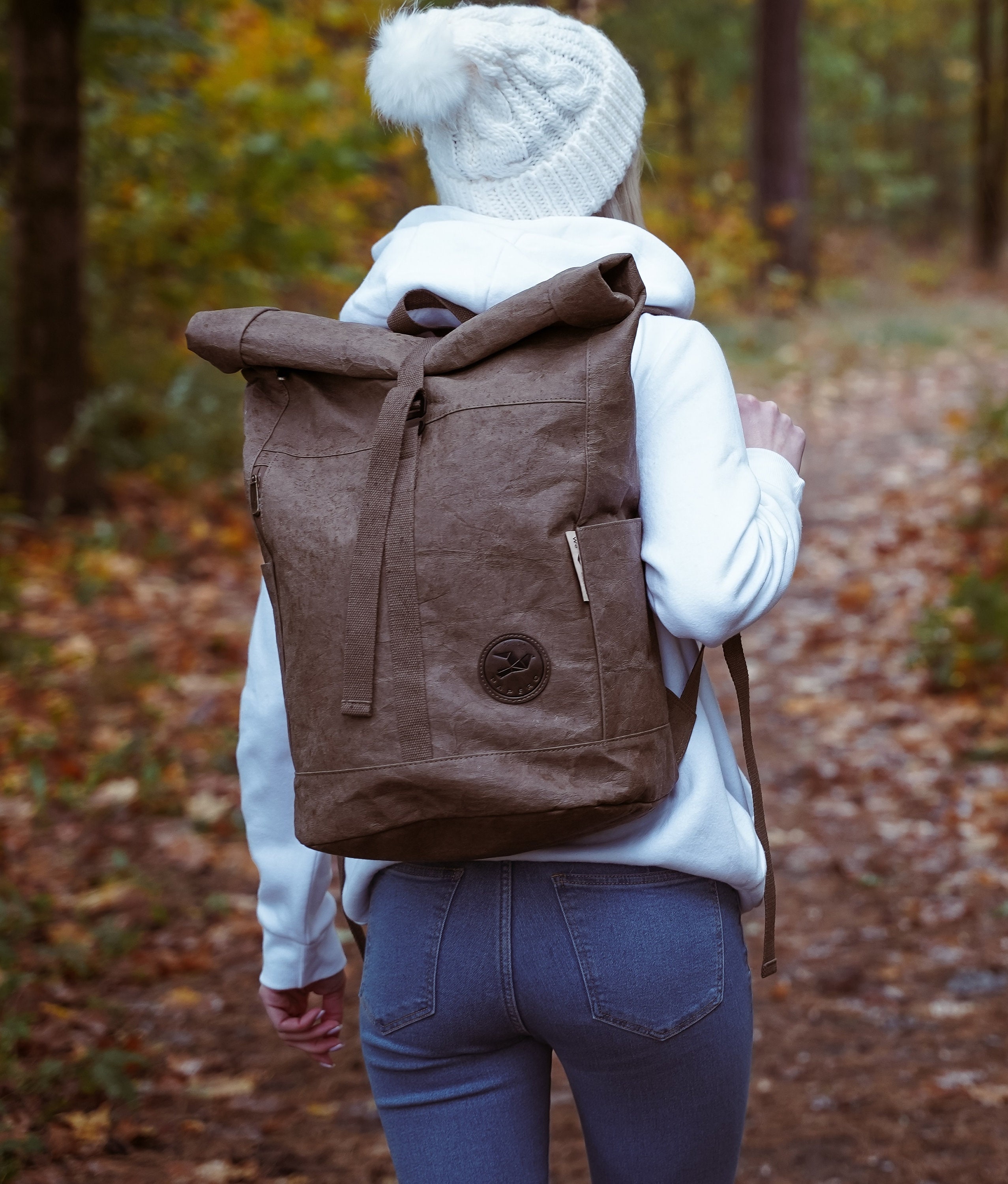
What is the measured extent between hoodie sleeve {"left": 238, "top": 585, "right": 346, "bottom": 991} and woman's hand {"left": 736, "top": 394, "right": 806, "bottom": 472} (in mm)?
647

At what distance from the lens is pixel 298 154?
27.2ft

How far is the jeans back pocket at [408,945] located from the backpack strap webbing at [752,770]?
38cm

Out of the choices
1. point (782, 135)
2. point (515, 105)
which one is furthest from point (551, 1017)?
point (782, 135)

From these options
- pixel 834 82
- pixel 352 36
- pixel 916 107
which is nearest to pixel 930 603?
pixel 352 36

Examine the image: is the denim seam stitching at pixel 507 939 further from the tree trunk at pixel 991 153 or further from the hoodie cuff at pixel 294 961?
the tree trunk at pixel 991 153

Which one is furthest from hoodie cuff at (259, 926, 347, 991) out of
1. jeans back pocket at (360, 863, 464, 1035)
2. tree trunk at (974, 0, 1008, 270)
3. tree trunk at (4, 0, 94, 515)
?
tree trunk at (974, 0, 1008, 270)

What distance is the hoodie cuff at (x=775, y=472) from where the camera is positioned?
1479 mm

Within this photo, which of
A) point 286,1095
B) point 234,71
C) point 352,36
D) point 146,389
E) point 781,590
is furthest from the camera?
point 352,36

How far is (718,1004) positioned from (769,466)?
0.63 metres

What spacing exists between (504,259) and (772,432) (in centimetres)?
41

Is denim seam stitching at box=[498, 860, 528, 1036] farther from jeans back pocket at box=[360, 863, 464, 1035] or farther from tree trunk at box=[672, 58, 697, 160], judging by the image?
tree trunk at box=[672, 58, 697, 160]

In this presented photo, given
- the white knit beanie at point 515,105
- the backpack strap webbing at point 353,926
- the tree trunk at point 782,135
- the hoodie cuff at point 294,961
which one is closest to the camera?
the white knit beanie at point 515,105

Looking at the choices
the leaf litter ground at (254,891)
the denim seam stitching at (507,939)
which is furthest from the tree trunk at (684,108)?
the denim seam stitching at (507,939)

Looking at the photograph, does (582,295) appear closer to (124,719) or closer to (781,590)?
(781,590)
